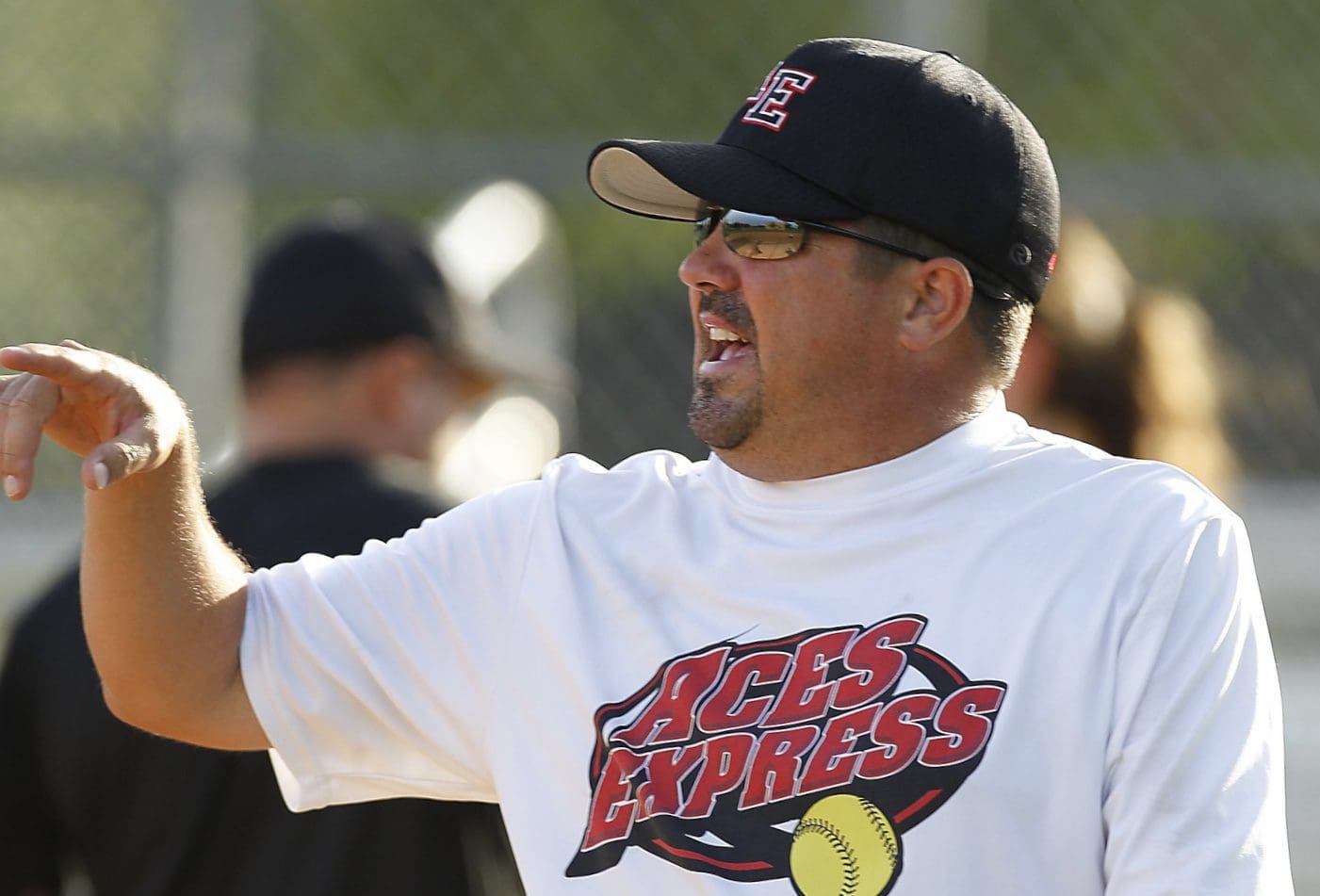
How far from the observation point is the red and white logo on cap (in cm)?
210

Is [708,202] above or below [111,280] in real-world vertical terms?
above

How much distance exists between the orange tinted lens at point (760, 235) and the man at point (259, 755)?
92 cm

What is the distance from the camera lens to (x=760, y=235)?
6.85 ft

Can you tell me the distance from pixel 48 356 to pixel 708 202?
29.5 inches

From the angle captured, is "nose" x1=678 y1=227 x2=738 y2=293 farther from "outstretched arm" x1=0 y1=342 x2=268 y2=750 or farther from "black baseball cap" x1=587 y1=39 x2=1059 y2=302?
"outstretched arm" x1=0 y1=342 x2=268 y2=750

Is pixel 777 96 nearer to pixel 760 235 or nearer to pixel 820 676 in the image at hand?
pixel 760 235

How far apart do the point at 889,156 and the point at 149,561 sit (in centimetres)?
91

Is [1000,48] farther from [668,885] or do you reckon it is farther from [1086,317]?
[668,885]

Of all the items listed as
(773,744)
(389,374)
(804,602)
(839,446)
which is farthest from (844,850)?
(389,374)

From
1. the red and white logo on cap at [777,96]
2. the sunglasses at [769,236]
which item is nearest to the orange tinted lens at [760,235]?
the sunglasses at [769,236]

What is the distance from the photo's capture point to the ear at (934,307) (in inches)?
82.4

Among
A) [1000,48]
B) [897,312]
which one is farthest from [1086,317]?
[1000,48]

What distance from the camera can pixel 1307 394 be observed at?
179 inches

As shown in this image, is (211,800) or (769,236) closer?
(769,236)
